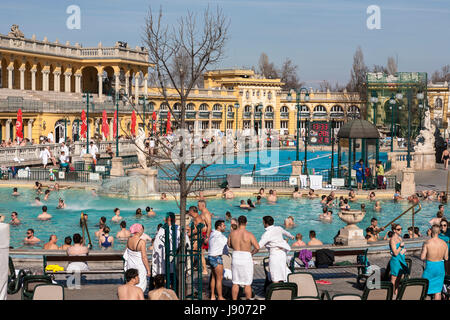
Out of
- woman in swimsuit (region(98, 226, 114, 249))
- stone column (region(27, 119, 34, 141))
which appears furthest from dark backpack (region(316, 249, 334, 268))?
stone column (region(27, 119, 34, 141))

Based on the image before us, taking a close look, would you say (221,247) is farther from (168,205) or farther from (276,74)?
(276,74)

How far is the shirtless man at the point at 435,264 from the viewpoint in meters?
12.2

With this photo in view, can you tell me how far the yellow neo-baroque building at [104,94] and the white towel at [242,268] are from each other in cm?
2782

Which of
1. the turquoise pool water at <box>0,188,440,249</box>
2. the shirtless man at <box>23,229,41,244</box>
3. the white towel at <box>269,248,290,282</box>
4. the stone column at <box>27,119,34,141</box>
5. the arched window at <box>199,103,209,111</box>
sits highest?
the arched window at <box>199,103,209,111</box>

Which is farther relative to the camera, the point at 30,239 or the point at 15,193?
the point at 15,193

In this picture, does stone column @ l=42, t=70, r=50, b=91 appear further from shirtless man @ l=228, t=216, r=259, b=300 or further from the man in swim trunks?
shirtless man @ l=228, t=216, r=259, b=300

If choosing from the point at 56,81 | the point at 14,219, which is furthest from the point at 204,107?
the point at 14,219

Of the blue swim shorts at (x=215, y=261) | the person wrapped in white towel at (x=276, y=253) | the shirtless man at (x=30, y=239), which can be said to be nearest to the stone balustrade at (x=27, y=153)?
the shirtless man at (x=30, y=239)

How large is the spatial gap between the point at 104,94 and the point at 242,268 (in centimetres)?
6376

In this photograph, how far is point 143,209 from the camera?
2848cm

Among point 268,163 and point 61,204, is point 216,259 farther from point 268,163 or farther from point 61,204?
point 268,163

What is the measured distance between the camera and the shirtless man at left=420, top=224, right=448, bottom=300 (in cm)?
1219

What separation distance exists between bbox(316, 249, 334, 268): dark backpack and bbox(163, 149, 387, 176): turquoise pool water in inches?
1168

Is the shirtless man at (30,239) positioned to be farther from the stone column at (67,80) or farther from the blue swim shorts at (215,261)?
the stone column at (67,80)
